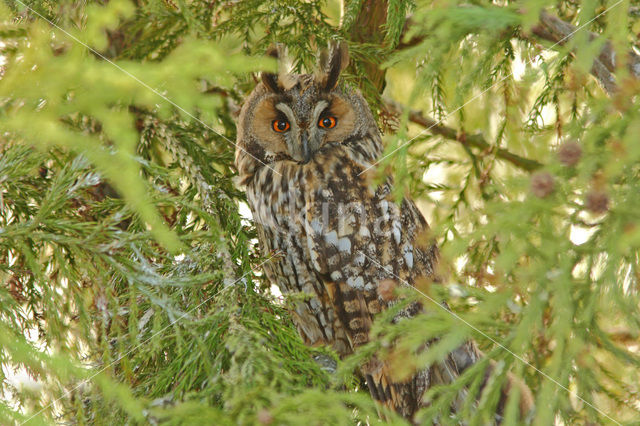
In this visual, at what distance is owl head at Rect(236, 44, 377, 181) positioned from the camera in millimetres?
2158

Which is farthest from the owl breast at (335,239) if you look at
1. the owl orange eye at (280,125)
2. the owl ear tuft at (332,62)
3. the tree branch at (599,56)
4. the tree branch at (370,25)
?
the tree branch at (599,56)

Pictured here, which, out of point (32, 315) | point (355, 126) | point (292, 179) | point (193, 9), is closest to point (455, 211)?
point (355, 126)

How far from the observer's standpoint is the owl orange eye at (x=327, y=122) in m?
→ 2.25

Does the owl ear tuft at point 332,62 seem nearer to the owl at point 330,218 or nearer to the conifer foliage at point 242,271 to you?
the owl at point 330,218

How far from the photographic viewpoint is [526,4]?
1289mm

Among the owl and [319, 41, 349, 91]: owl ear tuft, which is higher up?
[319, 41, 349, 91]: owl ear tuft

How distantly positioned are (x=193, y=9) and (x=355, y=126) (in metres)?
0.82

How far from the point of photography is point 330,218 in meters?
2.17

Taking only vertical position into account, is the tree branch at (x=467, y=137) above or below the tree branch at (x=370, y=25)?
below

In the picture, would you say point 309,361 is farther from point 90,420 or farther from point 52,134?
point 52,134

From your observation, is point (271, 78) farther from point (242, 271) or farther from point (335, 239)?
point (242, 271)

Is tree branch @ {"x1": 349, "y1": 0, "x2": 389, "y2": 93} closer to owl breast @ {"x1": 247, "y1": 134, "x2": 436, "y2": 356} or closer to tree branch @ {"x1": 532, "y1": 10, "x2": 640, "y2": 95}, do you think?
owl breast @ {"x1": 247, "y1": 134, "x2": 436, "y2": 356}

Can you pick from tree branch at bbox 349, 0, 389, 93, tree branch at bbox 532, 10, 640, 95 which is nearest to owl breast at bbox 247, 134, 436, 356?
tree branch at bbox 349, 0, 389, 93

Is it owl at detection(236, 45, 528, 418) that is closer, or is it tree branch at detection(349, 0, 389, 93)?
owl at detection(236, 45, 528, 418)
